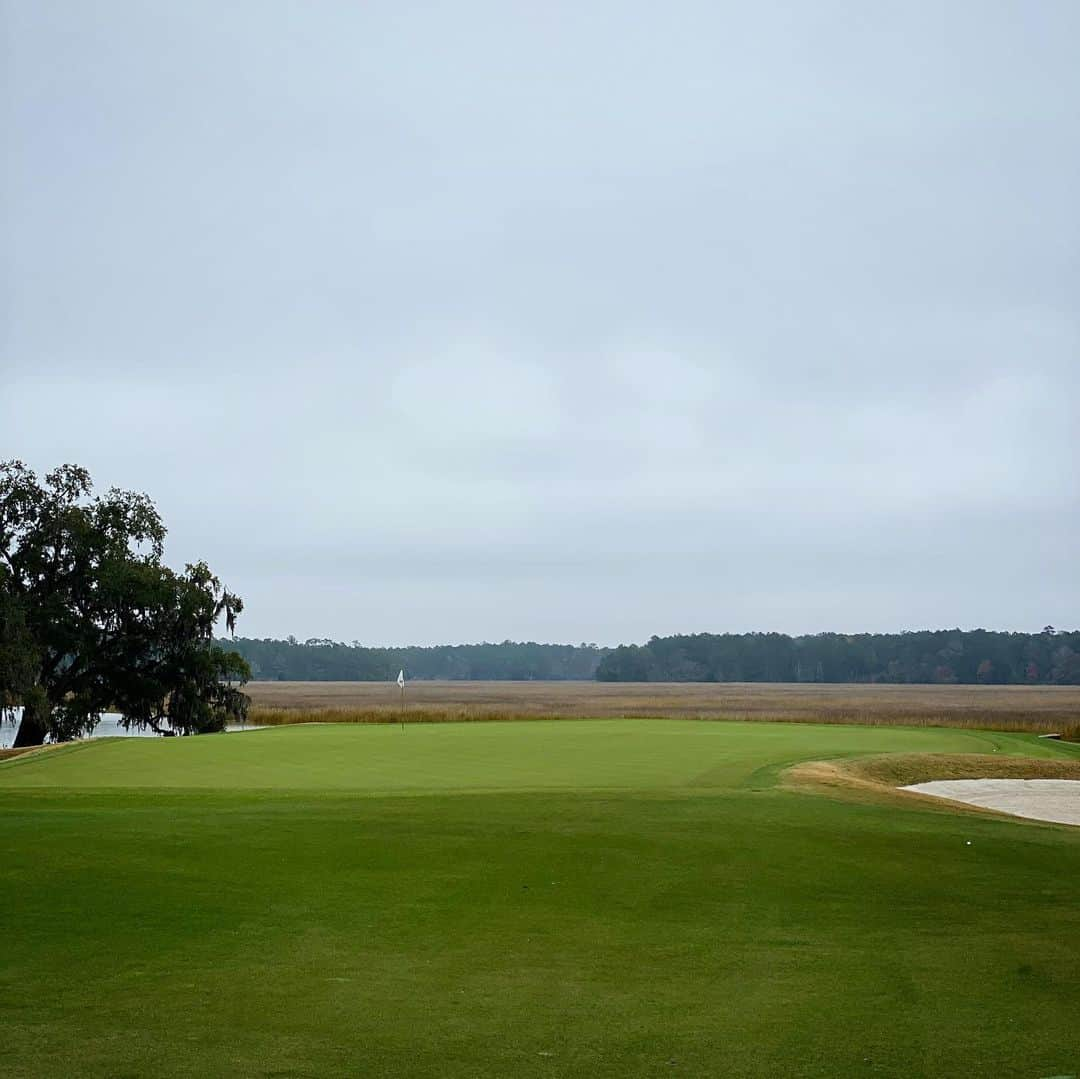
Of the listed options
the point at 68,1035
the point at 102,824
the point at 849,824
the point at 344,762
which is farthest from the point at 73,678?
the point at 68,1035

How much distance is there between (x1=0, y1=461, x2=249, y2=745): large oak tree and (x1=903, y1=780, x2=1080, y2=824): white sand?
27617mm

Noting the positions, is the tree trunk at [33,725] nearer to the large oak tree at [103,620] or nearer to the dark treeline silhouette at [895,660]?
the large oak tree at [103,620]

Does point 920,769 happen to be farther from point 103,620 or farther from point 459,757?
point 103,620

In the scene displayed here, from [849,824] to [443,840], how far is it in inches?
186

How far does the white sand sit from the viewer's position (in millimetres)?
21328

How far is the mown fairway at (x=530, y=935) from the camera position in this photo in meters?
6.38

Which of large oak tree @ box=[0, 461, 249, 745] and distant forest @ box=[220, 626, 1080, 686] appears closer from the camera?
large oak tree @ box=[0, 461, 249, 745]

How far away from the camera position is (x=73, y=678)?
1693 inches

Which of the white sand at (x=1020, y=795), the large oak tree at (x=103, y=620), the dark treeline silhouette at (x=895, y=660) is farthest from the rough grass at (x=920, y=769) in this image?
the dark treeline silhouette at (x=895, y=660)

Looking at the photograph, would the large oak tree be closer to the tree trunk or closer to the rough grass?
the tree trunk

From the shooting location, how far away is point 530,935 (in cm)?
893

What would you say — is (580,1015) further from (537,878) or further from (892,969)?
(537,878)

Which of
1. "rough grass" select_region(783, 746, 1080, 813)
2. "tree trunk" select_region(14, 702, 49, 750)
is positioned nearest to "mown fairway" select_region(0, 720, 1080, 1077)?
"rough grass" select_region(783, 746, 1080, 813)

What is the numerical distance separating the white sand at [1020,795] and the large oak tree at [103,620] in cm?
2762
